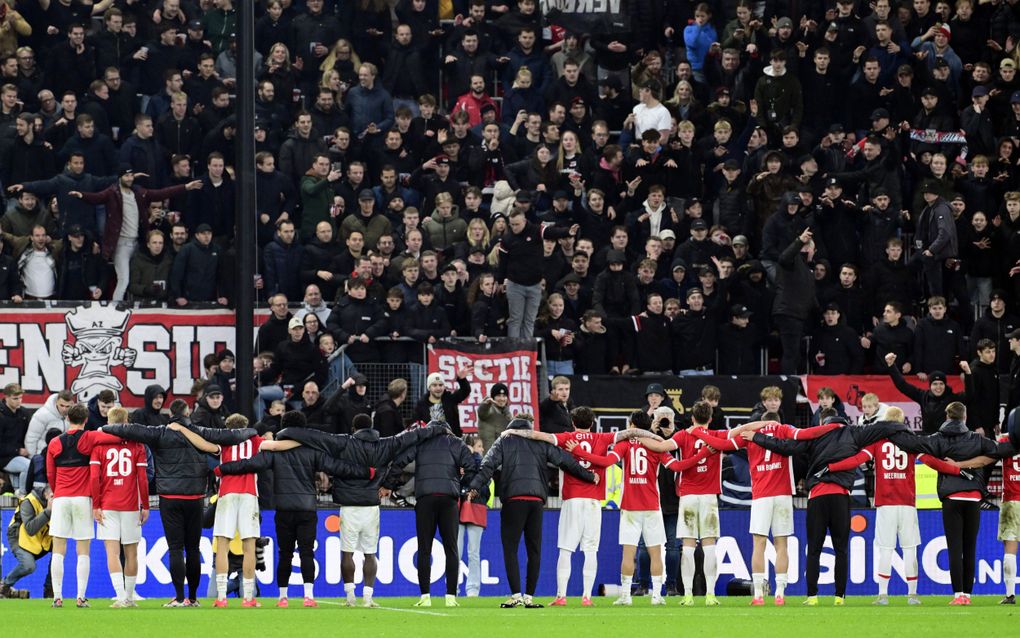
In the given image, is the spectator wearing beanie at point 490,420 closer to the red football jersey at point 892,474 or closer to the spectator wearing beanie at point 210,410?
the spectator wearing beanie at point 210,410

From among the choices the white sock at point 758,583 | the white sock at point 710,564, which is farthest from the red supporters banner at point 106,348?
the white sock at point 758,583

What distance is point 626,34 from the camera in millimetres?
27438

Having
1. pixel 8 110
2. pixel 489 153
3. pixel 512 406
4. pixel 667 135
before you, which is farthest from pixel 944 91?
pixel 8 110

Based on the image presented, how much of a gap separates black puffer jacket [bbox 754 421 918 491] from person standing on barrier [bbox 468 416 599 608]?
195 cm

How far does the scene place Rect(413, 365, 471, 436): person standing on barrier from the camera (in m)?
20.6

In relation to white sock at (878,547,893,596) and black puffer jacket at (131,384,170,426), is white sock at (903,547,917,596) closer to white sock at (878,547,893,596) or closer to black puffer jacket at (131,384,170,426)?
white sock at (878,547,893,596)

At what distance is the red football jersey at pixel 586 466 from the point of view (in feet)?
57.8

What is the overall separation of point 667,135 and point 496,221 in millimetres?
3309

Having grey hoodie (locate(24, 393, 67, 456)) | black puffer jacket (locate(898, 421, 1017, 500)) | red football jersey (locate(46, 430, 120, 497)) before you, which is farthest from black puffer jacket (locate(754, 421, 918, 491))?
grey hoodie (locate(24, 393, 67, 456))

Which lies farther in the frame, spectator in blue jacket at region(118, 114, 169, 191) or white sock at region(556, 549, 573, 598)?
spectator in blue jacket at region(118, 114, 169, 191)

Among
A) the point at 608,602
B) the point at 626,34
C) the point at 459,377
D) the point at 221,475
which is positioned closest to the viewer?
the point at 221,475

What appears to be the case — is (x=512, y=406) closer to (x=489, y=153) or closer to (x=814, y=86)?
(x=489, y=153)

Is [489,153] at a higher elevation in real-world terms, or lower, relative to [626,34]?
lower

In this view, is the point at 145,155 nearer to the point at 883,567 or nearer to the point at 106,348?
the point at 106,348
